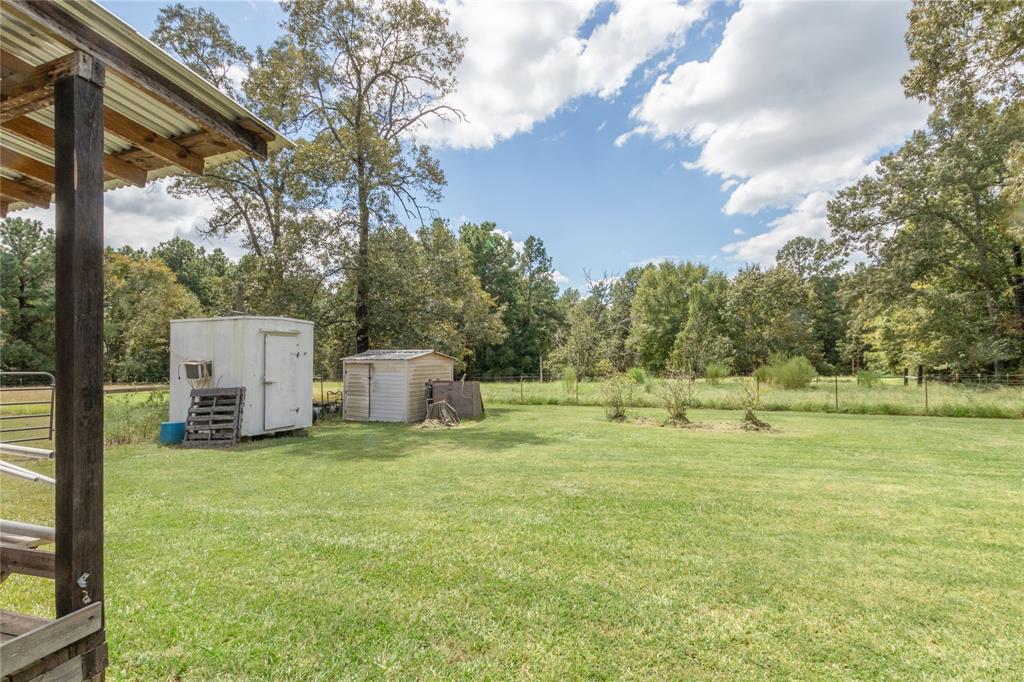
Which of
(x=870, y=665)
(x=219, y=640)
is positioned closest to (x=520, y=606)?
(x=219, y=640)

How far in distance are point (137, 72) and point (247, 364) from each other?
8.13 m

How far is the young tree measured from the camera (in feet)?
49.3

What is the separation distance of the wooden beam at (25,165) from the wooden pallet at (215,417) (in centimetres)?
671

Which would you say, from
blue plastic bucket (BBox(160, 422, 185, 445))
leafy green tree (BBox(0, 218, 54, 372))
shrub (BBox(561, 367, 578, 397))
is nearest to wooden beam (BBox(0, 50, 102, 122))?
blue plastic bucket (BBox(160, 422, 185, 445))

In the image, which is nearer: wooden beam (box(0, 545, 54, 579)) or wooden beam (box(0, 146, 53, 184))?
wooden beam (box(0, 545, 54, 579))

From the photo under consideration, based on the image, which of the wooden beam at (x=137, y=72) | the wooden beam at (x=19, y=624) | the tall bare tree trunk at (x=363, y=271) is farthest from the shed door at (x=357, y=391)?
the wooden beam at (x=19, y=624)

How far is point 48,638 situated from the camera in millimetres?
1464

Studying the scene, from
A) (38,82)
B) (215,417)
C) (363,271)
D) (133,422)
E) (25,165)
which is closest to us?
(38,82)

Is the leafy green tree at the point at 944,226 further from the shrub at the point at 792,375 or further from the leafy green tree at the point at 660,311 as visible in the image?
the leafy green tree at the point at 660,311

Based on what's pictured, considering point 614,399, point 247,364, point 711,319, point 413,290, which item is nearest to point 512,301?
point 711,319

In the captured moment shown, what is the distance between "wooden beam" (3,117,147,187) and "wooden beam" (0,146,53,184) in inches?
15.4

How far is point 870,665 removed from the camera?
7.38ft

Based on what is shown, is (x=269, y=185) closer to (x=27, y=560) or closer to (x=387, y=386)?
(x=387, y=386)

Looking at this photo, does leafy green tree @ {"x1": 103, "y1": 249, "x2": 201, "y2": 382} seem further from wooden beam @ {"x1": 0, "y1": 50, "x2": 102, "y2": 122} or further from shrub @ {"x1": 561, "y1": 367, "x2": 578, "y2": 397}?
wooden beam @ {"x1": 0, "y1": 50, "x2": 102, "y2": 122}
